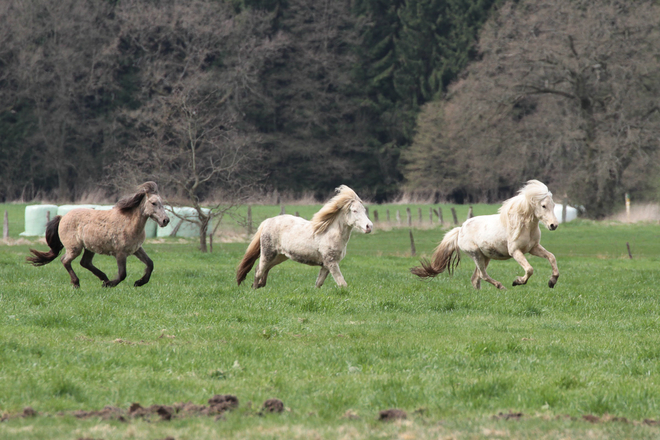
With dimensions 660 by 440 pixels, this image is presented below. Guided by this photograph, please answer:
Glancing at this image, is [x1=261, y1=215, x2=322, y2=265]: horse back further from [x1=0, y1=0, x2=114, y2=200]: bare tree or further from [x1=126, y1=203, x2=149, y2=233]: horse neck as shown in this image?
[x1=0, y1=0, x2=114, y2=200]: bare tree

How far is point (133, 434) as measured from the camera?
18.5 feet

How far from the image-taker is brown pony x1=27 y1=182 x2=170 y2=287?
45.4 feet

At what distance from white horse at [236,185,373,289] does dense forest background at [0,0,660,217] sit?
38476 millimetres

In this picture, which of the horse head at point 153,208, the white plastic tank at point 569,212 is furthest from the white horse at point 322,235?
the white plastic tank at point 569,212

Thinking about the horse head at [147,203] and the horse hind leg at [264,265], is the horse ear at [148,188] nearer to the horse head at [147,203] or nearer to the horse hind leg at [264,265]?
the horse head at [147,203]

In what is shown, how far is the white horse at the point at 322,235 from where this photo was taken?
14023mm

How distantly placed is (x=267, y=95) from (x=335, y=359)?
211 feet

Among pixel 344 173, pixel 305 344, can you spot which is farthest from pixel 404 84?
pixel 305 344

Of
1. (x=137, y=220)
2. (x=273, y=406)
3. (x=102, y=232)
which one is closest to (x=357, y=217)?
(x=137, y=220)

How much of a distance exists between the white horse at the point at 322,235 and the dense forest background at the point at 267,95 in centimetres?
3848

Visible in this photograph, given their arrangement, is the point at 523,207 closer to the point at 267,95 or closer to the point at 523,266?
the point at 523,266

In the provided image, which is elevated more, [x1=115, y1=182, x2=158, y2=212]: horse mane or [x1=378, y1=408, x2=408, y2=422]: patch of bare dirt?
[x1=115, y1=182, x2=158, y2=212]: horse mane

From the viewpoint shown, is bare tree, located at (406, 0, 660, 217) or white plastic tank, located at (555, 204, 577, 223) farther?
white plastic tank, located at (555, 204, 577, 223)

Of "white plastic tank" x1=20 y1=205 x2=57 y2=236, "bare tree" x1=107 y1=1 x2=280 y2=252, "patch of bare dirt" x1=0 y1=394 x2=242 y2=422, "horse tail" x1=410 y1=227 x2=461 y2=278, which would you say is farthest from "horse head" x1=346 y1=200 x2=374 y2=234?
"bare tree" x1=107 y1=1 x2=280 y2=252
